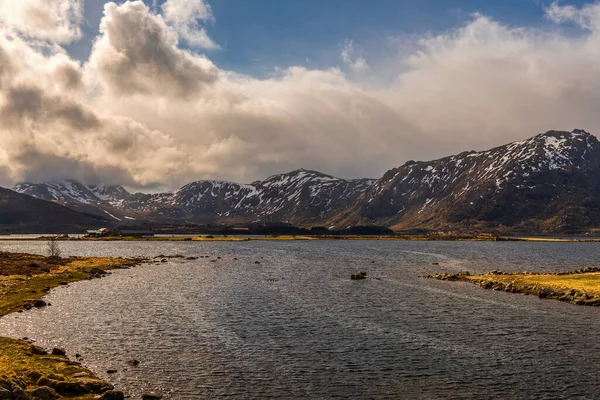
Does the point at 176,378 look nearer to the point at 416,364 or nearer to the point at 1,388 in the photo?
the point at 1,388

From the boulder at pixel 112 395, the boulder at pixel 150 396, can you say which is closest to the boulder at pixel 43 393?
the boulder at pixel 112 395

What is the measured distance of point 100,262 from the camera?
154m

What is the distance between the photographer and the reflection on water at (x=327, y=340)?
128 feet

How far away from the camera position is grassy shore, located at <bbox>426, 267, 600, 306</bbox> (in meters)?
79.4

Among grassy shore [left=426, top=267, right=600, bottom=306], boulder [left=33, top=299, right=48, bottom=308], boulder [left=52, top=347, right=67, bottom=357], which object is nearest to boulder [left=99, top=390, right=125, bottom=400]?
boulder [left=52, top=347, right=67, bottom=357]

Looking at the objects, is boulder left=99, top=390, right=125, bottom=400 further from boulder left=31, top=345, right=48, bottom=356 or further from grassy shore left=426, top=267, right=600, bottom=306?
grassy shore left=426, top=267, right=600, bottom=306

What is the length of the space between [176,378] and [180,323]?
23993 mm

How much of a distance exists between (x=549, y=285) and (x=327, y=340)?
57283 millimetres

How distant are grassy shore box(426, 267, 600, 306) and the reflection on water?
466 centimetres

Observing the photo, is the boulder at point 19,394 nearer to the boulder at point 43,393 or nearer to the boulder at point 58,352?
the boulder at point 43,393

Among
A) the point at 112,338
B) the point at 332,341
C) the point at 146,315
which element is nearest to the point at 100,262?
the point at 146,315

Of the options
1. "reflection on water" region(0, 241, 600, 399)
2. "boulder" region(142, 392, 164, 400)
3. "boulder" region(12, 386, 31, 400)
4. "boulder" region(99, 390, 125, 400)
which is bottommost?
"reflection on water" region(0, 241, 600, 399)

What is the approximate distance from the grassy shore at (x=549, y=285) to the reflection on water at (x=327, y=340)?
4659 mm

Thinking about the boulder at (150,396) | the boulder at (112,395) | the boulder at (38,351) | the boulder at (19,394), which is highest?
the boulder at (19,394)
